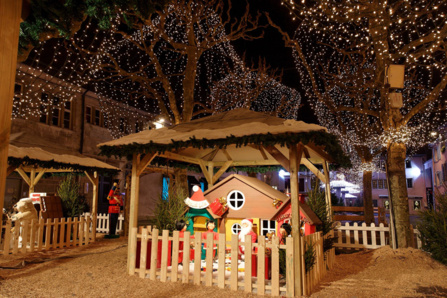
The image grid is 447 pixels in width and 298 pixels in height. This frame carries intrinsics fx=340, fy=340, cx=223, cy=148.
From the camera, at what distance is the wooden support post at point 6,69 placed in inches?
74.0

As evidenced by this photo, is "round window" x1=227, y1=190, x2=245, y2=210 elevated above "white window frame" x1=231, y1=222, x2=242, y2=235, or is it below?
above

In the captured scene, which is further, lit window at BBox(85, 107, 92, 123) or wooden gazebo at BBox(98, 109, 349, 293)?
Answer: lit window at BBox(85, 107, 92, 123)

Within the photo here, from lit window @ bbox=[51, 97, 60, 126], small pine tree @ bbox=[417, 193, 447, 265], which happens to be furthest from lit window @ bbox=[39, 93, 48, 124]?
small pine tree @ bbox=[417, 193, 447, 265]

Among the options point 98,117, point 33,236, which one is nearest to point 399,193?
point 33,236

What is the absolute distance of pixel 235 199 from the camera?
7949 mm

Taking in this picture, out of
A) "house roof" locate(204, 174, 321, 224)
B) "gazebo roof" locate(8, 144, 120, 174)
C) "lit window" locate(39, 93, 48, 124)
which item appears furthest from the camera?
"lit window" locate(39, 93, 48, 124)

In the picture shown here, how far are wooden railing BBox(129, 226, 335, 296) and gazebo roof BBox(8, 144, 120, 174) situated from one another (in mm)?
4588

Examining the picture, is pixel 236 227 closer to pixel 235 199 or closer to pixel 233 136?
pixel 235 199

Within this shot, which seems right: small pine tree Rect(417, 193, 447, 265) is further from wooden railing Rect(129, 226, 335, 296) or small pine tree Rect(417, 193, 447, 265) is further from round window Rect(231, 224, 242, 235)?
round window Rect(231, 224, 242, 235)

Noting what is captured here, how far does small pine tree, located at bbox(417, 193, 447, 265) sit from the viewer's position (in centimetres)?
725

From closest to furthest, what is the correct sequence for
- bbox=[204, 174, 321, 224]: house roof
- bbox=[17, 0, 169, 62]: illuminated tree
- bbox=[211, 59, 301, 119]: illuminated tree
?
bbox=[17, 0, 169, 62]: illuminated tree → bbox=[204, 174, 321, 224]: house roof → bbox=[211, 59, 301, 119]: illuminated tree

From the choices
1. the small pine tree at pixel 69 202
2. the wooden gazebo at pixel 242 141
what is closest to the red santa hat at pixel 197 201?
the wooden gazebo at pixel 242 141

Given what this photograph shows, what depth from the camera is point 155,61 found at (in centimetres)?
1260

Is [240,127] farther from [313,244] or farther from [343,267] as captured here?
[343,267]
